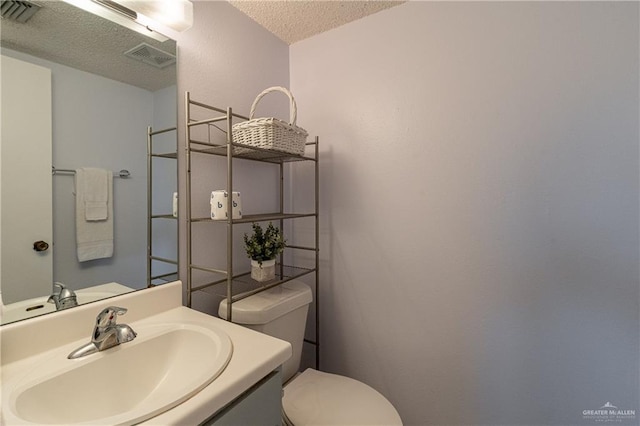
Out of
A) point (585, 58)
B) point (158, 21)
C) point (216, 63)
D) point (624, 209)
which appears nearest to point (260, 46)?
point (216, 63)

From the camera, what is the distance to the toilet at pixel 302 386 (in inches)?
37.7

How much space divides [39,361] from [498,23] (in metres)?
1.85

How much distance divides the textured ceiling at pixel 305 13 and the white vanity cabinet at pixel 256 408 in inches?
58.4

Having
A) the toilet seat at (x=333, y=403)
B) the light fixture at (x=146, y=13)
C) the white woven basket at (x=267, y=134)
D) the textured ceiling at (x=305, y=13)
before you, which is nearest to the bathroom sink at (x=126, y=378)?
the toilet seat at (x=333, y=403)

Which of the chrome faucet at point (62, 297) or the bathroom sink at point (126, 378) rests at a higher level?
the chrome faucet at point (62, 297)

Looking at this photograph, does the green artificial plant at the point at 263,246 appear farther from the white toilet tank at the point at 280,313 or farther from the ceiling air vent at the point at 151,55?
the ceiling air vent at the point at 151,55

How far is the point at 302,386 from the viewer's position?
1131 mm

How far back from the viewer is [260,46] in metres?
1.39

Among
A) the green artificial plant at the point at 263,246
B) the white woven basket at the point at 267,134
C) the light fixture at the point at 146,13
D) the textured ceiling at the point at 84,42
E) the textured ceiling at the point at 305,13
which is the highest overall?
the textured ceiling at the point at 305,13

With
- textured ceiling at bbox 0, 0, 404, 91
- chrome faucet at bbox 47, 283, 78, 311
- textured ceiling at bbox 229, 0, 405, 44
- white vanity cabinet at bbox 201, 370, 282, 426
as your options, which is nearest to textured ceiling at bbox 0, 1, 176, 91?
textured ceiling at bbox 0, 0, 404, 91

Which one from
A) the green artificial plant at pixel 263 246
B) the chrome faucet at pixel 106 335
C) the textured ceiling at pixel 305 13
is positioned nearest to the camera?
the chrome faucet at pixel 106 335

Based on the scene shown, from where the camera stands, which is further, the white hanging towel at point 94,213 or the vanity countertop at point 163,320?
the white hanging towel at point 94,213

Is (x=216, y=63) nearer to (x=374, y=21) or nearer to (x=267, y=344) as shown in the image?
(x=374, y=21)

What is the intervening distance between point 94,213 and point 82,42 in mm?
513
